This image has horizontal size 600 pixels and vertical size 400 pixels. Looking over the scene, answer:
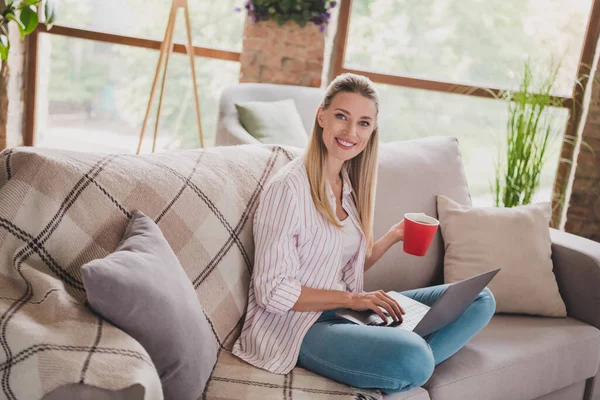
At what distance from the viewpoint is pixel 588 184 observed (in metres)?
3.89

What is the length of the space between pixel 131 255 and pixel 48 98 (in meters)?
3.78

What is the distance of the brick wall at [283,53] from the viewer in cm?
413

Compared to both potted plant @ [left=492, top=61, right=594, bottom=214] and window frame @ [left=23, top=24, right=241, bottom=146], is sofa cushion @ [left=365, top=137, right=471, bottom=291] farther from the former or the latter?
window frame @ [left=23, top=24, right=241, bottom=146]

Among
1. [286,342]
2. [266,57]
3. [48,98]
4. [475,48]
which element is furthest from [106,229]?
[48,98]

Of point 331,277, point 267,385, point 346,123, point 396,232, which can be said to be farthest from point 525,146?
point 267,385

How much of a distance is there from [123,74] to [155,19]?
0.44 metres

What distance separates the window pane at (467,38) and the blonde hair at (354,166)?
7.65ft

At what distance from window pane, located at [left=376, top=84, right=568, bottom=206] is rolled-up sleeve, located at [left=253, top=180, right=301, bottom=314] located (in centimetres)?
263

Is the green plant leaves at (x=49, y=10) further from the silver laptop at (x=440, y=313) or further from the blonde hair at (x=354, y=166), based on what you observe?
the silver laptop at (x=440, y=313)

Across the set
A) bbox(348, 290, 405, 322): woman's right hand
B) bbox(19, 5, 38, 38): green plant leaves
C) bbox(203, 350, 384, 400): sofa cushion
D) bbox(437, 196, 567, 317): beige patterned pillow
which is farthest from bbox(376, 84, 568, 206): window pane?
bbox(203, 350, 384, 400): sofa cushion

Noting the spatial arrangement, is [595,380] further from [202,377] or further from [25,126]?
[25,126]

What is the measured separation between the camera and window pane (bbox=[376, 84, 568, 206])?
13.6ft

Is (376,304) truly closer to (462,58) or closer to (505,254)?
(505,254)

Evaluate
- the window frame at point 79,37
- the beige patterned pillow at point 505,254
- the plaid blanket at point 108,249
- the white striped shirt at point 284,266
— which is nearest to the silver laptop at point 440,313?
the white striped shirt at point 284,266
